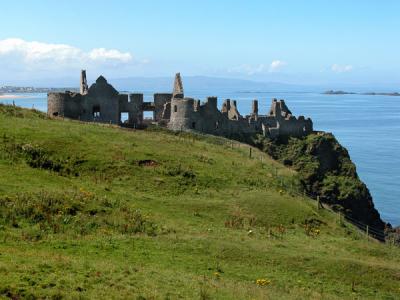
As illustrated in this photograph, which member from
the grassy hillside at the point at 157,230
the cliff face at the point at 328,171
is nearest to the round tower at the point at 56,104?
the grassy hillside at the point at 157,230

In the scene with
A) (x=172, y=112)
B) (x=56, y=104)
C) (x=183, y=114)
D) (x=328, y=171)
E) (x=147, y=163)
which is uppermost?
(x=56, y=104)

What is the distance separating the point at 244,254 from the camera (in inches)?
938

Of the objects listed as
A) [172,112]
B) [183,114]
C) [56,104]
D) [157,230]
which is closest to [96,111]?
[56,104]

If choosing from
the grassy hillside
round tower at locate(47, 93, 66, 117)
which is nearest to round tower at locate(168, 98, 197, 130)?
round tower at locate(47, 93, 66, 117)

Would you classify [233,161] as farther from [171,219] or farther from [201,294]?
[201,294]

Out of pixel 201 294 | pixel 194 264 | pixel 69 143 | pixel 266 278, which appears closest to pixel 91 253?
pixel 194 264

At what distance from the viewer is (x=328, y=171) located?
63062mm

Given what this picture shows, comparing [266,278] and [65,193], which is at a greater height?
[65,193]

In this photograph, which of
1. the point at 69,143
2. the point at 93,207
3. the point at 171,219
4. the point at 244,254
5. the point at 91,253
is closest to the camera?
the point at 91,253

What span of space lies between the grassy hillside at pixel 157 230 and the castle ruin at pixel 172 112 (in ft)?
41.5

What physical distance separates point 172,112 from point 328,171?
60.4 ft

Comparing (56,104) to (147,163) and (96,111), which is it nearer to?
(96,111)

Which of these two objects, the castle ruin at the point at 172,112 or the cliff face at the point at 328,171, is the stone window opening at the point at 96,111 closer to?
the castle ruin at the point at 172,112

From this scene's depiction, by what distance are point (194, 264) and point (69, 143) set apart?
19.6 meters
